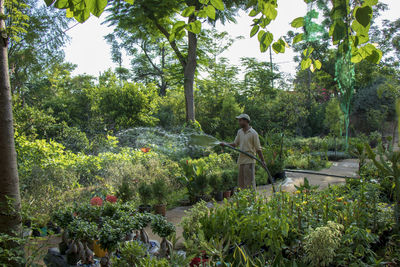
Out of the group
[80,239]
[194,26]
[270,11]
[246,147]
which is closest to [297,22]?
[270,11]

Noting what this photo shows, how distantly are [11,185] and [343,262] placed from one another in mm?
2877

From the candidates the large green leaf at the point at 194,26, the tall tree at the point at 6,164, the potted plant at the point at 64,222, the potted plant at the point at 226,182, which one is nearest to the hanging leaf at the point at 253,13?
the large green leaf at the point at 194,26

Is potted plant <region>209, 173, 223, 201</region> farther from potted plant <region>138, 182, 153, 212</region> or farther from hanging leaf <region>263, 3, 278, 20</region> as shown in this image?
hanging leaf <region>263, 3, 278, 20</region>

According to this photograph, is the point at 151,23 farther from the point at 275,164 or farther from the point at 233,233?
the point at 233,233

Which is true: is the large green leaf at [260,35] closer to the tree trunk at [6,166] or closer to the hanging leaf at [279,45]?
the hanging leaf at [279,45]

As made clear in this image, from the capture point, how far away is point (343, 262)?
8.23ft

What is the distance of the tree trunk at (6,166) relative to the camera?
231 centimetres

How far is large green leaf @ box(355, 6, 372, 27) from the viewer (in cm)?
100

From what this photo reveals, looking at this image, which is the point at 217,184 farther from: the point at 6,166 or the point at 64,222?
the point at 6,166

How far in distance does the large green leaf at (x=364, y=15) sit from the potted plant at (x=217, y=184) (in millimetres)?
5580

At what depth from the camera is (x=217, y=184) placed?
6.50 m

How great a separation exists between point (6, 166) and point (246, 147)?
3928 millimetres

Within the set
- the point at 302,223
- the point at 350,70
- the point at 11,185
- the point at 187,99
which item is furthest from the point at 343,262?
the point at 187,99

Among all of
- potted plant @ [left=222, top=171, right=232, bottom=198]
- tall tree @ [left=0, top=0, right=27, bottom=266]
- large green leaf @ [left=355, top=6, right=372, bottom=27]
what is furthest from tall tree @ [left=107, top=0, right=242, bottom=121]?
large green leaf @ [left=355, top=6, right=372, bottom=27]
